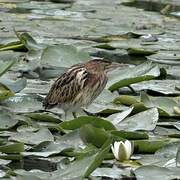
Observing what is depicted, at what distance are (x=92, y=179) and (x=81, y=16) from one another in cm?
658

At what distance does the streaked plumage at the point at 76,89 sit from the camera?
668cm

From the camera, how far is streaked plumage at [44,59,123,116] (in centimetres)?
668

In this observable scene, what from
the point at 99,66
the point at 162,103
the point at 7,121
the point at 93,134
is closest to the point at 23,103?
the point at 7,121

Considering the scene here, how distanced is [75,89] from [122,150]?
4.35 feet

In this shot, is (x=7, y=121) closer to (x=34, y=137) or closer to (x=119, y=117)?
(x=34, y=137)

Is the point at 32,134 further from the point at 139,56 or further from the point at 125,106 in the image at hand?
the point at 139,56

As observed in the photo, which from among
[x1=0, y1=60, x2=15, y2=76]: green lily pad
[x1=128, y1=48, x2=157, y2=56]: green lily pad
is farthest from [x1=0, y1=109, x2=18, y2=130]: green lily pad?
[x1=128, y1=48, x2=157, y2=56]: green lily pad

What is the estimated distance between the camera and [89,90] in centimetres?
679

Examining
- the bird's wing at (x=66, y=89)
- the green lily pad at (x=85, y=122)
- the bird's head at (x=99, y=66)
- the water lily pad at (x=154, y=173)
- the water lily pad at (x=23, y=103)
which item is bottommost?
the water lily pad at (x=23, y=103)

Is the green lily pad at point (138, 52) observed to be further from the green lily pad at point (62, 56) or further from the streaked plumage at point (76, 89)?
the streaked plumage at point (76, 89)

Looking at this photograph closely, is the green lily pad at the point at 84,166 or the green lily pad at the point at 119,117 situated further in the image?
the green lily pad at the point at 119,117

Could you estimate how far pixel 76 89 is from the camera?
→ 673 cm

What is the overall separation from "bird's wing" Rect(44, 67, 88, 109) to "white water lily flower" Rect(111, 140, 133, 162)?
117 cm

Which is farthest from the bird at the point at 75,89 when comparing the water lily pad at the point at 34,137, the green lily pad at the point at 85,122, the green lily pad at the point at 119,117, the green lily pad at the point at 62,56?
the green lily pad at the point at 62,56
